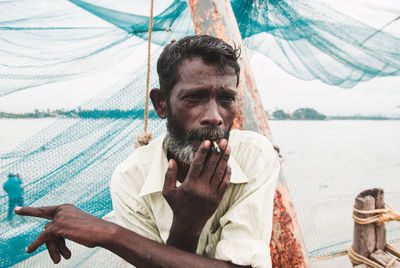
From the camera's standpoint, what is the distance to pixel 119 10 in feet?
8.69

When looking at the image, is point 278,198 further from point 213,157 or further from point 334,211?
point 334,211

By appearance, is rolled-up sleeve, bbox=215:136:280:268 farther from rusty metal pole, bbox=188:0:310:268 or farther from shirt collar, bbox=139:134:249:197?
rusty metal pole, bbox=188:0:310:268

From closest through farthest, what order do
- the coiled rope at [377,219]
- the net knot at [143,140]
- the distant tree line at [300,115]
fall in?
the net knot at [143,140], the coiled rope at [377,219], the distant tree line at [300,115]

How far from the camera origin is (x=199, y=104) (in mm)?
1264

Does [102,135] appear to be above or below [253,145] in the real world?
below

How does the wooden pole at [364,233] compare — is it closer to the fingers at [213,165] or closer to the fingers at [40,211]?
the fingers at [213,165]

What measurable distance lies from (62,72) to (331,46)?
2534 millimetres

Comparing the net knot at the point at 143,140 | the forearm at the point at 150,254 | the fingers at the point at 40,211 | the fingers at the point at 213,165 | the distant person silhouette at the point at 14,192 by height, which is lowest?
the distant person silhouette at the point at 14,192

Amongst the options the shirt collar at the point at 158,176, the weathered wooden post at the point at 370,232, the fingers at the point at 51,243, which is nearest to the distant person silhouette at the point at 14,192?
the fingers at the point at 51,243

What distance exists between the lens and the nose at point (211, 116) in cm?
118

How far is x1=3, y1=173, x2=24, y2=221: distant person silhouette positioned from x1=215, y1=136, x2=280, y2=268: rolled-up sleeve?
1.63m

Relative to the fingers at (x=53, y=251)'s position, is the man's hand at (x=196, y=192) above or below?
above

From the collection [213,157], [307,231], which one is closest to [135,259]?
[213,157]

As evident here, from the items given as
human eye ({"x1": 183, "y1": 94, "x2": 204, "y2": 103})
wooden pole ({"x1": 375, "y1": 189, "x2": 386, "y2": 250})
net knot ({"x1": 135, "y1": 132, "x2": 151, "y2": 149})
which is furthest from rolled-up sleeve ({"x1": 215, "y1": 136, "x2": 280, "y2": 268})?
wooden pole ({"x1": 375, "y1": 189, "x2": 386, "y2": 250})
